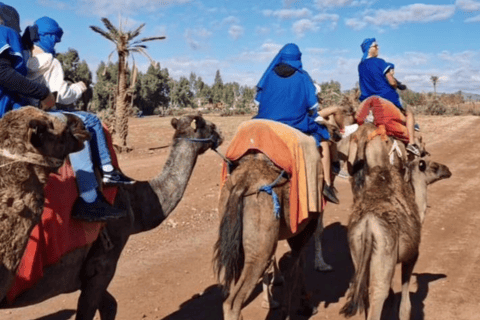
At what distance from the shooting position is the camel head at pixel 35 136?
113 inches

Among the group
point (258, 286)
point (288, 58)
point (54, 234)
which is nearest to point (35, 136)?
point (54, 234)

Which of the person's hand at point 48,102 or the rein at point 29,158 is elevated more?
the person's hand at point 48,102

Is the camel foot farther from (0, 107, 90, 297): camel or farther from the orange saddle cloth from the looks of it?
(0, 107, 90, 297): camel

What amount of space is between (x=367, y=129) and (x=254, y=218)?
3.61 meters

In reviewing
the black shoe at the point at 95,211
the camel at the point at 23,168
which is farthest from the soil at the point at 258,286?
the camel at the point at 23,168

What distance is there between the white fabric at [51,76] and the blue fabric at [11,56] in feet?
0.78

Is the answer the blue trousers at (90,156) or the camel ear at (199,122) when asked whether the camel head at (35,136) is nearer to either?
the blue trousers at (90,156)

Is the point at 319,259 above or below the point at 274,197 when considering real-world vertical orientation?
below

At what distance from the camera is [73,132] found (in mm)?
3223

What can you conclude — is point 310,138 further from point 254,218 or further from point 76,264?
point 76,264

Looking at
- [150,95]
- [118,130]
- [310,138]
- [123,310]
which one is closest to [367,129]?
[310,138]

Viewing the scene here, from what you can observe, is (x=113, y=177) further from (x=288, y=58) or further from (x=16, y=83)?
(x=288, y=58)

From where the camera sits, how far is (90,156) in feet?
14.3

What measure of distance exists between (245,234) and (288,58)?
7.13 feet
